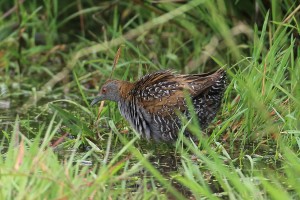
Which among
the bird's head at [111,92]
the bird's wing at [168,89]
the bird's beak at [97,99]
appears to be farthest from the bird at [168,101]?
the bird's beak at [97,99]

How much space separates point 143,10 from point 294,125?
3.08 meters

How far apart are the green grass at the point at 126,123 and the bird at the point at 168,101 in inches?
5.2

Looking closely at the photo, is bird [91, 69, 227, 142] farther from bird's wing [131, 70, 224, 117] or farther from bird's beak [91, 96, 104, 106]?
bird's beak [91, 96, 104, 106]

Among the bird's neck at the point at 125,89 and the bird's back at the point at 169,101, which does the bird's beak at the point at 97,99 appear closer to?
the bird's neck at the point at 125,89

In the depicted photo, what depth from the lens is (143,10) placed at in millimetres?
8109

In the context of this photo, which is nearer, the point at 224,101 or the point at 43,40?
the point at 224,101

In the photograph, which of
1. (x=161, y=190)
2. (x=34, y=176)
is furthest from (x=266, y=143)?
(x=34, y=176)

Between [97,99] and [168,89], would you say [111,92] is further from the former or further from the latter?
[168,89]

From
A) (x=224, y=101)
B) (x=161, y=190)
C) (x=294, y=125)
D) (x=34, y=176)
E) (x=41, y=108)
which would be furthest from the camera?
(x=41, y=108)

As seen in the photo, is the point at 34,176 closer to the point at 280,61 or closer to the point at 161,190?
the point at 161,190

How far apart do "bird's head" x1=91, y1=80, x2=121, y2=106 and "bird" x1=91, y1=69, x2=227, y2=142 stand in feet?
0.34

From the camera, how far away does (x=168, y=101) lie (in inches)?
226

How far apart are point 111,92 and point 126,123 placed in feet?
0.87

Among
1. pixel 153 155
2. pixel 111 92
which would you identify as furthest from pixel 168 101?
pixel 111 92
